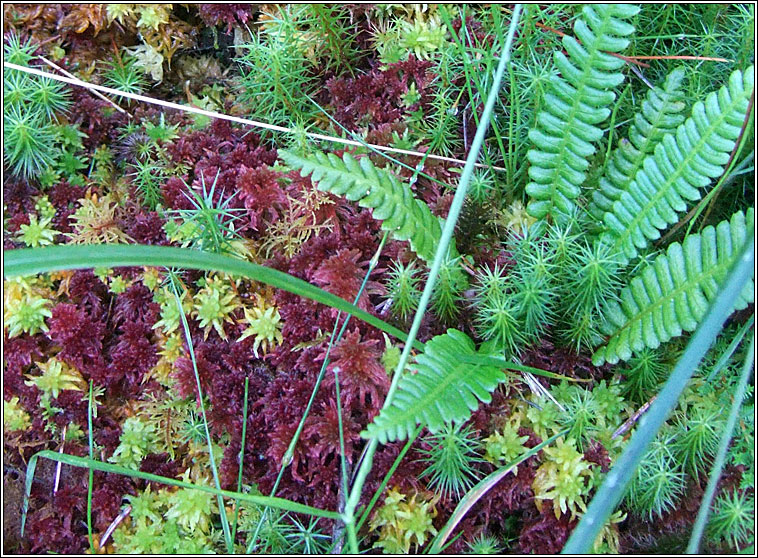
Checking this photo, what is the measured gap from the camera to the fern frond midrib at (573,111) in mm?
1600

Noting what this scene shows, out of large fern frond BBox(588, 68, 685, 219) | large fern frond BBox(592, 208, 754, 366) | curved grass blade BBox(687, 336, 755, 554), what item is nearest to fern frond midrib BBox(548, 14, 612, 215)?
large fern frond BBox(588, 68, 685, 219)

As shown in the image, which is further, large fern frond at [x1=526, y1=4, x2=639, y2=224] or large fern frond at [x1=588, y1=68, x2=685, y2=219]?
large fern frond at [x1=588, y1=68, x2=685, y2=219]

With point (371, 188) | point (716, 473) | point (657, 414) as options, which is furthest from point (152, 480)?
point (716, 473)

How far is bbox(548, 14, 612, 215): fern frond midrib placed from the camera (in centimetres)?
160

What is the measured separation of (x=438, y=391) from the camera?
1379 millimetres

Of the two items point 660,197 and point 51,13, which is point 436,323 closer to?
point 660,197

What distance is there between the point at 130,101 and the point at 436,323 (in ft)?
4.16

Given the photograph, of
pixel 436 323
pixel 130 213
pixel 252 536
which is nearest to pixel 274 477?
pixel 252 536

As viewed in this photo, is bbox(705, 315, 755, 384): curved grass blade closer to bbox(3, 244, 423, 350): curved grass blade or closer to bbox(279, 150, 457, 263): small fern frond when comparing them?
bbox(279, 150, 457, 263): small fern frond

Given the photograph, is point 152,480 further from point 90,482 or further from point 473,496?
point 473,496

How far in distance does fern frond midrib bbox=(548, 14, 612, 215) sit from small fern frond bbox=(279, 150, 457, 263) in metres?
0.41

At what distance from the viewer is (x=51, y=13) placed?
197 centimetres

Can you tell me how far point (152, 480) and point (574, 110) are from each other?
1.50 meters

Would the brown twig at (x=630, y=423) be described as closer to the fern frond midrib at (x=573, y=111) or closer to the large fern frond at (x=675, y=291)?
the large fern frond at (x=675, y=291)
